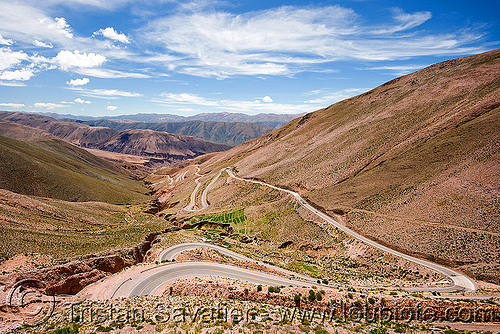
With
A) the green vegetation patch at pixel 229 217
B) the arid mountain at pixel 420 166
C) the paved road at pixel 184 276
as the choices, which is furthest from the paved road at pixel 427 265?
the green vegetation patch at pixel 229 217

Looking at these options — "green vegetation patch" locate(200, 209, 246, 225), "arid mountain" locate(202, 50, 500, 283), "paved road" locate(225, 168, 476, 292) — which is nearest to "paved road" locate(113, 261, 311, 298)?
"paved road" locate(225, 168, 476, 292)

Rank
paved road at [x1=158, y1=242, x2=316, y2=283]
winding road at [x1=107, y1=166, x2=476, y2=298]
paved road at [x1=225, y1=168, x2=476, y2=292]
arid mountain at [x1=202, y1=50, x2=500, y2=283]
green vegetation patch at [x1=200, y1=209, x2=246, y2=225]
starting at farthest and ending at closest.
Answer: green vegetation patch at [x1=200, y1=209, x2=246, y2=225], arid mountain at [x1=202, y1=50, x2=500, y2=283], paved road at [x1=158, y1=242, x2=316, y2=283], paved road at [x1=225, y1=168, x2=476, y2=292], winding road at [x1=107, y1=166, x2=476, y2=298]

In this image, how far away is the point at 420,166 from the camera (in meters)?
52.4

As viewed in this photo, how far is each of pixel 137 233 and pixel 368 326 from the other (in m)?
43.4

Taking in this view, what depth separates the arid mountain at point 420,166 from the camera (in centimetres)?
3688

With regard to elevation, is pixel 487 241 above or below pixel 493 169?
below

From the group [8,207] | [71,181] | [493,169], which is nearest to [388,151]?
[493,169]

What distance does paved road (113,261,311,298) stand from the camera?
25759 millimetres

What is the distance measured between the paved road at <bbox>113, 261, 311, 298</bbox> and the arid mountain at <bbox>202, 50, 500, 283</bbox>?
2415cm

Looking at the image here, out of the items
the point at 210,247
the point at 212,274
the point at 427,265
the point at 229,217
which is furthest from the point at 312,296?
the point at 229,217

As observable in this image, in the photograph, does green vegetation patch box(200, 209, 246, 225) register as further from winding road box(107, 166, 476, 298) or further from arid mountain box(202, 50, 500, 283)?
winding road box(107, 166, 476, 298)

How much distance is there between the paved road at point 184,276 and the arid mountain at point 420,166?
79.2 ft

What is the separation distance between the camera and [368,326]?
1772cm

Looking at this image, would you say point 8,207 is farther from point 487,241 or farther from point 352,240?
point 487,241
